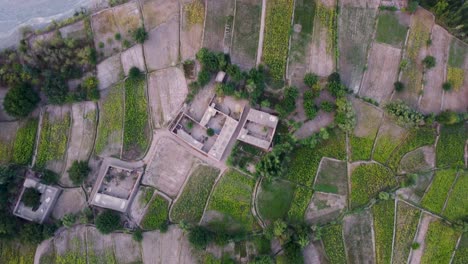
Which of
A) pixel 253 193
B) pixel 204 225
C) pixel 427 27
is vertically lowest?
pixel 204 225

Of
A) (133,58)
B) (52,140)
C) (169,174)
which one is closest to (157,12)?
(133,58)

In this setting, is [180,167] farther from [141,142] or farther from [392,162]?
[392,162]

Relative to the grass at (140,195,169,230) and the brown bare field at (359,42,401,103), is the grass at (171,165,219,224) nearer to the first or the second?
the grass at (140,195,169,230)

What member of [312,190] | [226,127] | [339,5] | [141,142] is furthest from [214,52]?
[312,190]

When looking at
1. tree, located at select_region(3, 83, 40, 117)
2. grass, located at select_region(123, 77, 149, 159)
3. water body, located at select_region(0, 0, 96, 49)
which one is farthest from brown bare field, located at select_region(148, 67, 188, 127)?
tree, located at select_region(3, 83, 40, 117)

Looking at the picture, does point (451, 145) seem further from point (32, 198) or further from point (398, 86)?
point (32, 198)

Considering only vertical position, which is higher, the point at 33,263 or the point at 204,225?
the point at 204,225
